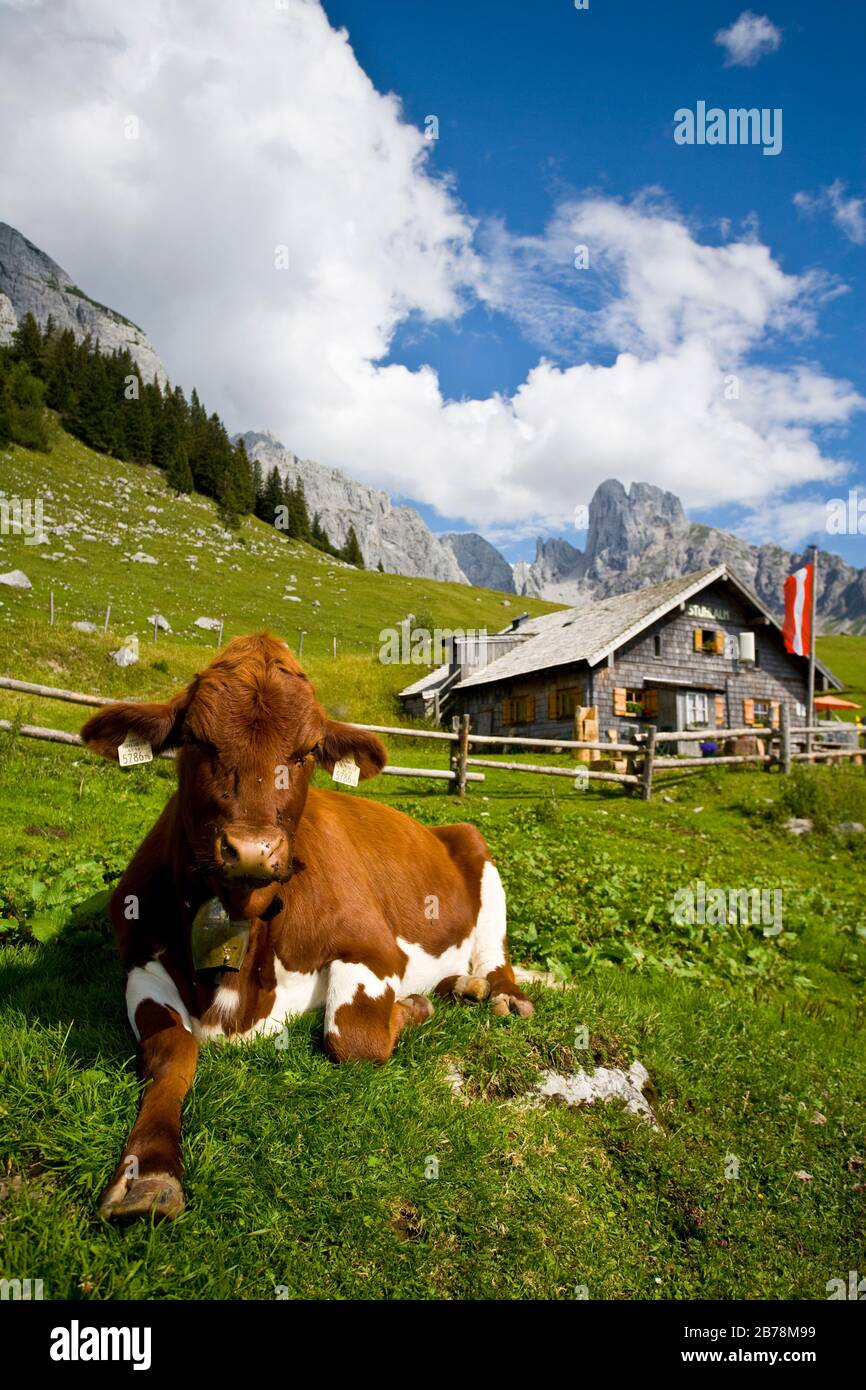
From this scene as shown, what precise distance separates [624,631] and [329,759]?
26412 millimetres

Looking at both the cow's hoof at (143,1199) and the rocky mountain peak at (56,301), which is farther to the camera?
the rocky mountain peak at (56,301)

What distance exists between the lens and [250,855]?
9.23ft

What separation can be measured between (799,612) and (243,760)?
105 ft

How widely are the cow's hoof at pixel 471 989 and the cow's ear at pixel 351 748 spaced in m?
1.68

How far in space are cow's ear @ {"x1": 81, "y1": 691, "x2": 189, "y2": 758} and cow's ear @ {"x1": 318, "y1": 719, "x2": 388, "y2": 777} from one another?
72cm

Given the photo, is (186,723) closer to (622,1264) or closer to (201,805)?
(201,805)

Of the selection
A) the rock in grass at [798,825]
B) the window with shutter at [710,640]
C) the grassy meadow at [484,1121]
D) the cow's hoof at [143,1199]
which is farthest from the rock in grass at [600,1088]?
the window with shutter at [710,640]

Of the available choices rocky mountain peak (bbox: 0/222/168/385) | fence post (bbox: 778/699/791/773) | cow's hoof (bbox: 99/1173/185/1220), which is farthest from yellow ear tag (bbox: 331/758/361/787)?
rocky mountain peak (bbox: 0/222/168/385)

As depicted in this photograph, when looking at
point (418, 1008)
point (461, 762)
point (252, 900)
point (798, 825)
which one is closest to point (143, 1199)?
point (252, 900)

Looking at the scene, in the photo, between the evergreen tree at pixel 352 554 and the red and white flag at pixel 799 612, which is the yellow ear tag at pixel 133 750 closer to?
the red and white flag at pixel 799 612

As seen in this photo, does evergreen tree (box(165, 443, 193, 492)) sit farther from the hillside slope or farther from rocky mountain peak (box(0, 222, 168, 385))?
rocky mountain peak (box(0, 222, 168, 385))

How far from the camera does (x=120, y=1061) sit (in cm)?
328

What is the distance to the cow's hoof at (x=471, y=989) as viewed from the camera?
4828mm

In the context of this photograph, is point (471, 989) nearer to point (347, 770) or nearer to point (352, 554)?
point (347, 770)
